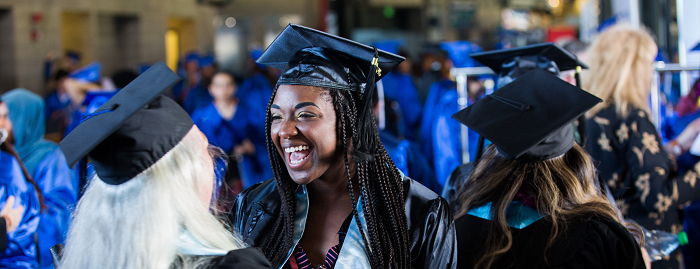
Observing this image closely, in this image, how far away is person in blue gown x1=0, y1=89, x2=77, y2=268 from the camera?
9.46ft

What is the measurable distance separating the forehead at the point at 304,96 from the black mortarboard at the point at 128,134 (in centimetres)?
31

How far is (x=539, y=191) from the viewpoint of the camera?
1682mm

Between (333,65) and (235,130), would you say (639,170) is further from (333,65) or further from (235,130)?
(235,130)

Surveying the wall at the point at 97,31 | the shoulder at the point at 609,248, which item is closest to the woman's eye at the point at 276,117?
the shoulder at the point at 609,248

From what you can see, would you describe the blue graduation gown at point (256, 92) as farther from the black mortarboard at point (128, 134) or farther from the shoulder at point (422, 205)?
the black mortarboard at point (128, 134)

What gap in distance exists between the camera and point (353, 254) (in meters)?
1.45

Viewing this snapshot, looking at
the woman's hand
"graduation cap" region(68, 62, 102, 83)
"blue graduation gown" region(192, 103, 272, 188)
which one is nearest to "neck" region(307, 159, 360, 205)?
the woman's hand

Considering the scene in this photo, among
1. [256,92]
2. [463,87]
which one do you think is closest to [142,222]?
[463,87]

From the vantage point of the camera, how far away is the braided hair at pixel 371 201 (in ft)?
4.79

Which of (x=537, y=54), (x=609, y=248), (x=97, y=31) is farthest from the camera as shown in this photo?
(x=97, y=31)

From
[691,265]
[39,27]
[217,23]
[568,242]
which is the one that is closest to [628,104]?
[691,265]

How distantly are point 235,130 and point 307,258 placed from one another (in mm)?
4112

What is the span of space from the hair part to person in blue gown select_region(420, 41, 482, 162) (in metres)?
3.54

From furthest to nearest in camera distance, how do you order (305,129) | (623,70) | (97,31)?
(97,31)
(623,70)
(305,129)
